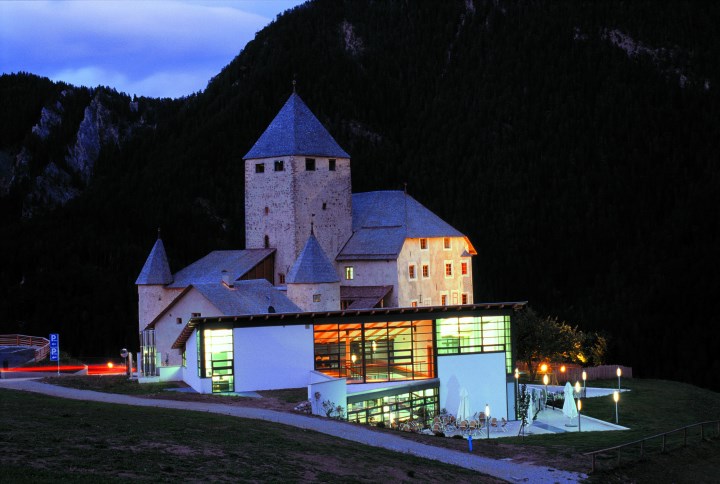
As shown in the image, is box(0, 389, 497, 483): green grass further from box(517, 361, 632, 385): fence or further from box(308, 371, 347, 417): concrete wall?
box(517, 361, 632, 385): fence

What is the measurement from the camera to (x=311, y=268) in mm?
68562

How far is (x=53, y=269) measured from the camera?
154 metres

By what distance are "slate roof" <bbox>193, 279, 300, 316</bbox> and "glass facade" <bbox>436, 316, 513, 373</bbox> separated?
876cm

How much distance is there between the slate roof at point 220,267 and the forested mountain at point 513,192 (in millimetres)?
46033

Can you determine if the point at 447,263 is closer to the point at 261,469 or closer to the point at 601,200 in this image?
the point at 261,469

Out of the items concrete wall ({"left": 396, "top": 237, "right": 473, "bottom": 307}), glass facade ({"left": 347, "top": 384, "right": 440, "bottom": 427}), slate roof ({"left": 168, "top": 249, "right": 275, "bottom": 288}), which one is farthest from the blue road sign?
concrete wall ({"left": 396, "top": 237, "right": 473, "bottom": 307})

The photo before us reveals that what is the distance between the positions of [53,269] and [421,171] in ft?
185

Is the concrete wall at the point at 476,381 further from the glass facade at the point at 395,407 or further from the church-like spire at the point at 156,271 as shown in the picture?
the church-like spire at the point at 156,271

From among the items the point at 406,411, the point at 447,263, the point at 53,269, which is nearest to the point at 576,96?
the point at 53,269

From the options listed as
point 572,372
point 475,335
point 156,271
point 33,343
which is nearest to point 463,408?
point 475,335

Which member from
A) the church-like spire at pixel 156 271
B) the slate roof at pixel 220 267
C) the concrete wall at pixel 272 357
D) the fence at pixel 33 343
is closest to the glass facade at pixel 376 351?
the concrete wall at pixel 272 357

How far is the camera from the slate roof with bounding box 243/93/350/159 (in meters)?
77.1

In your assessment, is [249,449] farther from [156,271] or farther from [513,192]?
[513,192]

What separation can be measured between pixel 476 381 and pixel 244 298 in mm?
12026
